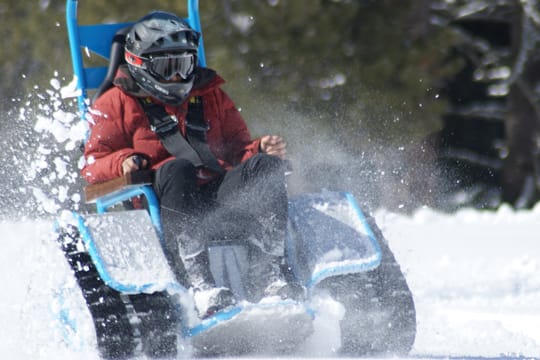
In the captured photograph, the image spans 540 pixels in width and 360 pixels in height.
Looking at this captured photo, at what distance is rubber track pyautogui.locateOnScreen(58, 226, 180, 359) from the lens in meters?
3.70

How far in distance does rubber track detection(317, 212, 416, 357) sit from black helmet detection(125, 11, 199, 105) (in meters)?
1.24

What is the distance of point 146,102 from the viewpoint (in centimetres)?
464

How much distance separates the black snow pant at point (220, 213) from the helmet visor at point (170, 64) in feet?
1.80

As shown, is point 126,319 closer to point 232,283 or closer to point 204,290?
point 204,290

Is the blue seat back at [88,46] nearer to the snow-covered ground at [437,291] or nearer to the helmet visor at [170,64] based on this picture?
the helmet visor at [170,64]

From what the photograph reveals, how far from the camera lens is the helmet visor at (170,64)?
4527 millimetres

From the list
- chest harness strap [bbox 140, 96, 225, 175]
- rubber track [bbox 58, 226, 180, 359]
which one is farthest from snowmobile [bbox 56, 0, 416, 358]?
chest harness strap [bbox 140, 96, 225, 175]

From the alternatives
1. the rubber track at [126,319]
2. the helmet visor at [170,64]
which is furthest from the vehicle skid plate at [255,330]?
the helmet visor at [170,64]

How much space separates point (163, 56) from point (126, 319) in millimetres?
1345

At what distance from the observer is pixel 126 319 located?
375cm

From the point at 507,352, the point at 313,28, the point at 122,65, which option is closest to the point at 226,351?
the point at 507,352

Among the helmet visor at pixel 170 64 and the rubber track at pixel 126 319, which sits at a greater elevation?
the helmet visor at pixel 170 64

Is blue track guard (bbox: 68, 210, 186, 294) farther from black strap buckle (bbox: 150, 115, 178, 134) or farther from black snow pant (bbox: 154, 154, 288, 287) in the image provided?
black strap buckle (bbox: 150, 115, 178, 134)

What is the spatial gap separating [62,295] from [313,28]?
26.3 feet
